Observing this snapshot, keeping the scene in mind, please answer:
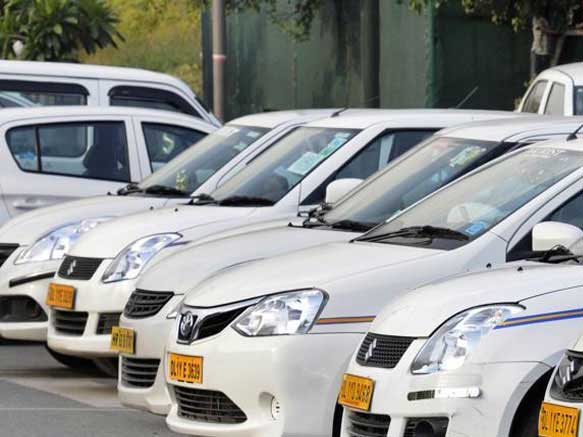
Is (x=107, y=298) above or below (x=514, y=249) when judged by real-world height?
below

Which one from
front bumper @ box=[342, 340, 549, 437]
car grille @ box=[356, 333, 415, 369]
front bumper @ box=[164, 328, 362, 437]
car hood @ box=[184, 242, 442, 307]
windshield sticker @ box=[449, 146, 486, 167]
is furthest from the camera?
windshield sticker @ box=[449, 146, 486, 167]

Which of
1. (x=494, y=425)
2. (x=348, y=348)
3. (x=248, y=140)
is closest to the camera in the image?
(x=494, y=425)

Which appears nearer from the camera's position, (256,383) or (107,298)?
(256,383)

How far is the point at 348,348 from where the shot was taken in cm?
745

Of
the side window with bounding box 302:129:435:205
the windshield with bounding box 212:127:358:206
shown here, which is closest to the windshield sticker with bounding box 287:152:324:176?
the windshield with bounding box 212:127:358:206

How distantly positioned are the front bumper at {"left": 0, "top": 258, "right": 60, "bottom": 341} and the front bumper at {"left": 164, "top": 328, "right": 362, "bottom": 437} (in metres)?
4.22

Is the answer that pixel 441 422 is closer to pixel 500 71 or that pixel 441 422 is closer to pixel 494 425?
pixel 494 425

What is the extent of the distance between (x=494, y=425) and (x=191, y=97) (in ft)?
35.8

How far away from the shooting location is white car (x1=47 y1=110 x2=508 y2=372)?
1040cm

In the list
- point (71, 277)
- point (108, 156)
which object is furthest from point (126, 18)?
point (71, 277)

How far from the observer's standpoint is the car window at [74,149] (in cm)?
1391

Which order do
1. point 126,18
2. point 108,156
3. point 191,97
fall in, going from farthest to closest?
point 126,18, point 191,97, point 108,156

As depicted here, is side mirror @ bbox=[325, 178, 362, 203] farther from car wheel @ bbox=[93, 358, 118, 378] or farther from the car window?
the car window

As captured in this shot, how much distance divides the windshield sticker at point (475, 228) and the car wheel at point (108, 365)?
3.71 m
